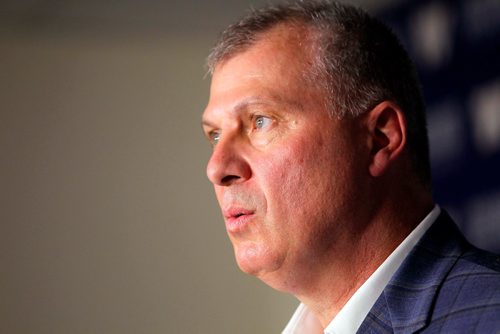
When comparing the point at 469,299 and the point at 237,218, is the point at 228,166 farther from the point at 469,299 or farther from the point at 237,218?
the point at 469,299

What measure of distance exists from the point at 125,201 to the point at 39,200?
0.37 metres

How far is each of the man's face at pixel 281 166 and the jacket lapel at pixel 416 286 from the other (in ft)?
0.34

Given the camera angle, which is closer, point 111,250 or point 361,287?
point 361,287

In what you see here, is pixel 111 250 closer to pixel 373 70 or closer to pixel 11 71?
pixel 11 71

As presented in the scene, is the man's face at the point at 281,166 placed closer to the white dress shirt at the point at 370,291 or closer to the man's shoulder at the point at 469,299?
the white dress shirt at the point at 370,291

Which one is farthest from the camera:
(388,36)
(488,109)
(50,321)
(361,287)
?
(50,321)

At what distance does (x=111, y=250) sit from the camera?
373 centimetres

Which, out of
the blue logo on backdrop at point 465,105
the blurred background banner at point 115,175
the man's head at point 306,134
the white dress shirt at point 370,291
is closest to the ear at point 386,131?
the man's head at point 306,134

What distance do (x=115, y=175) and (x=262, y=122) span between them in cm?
262

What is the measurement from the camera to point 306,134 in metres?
1.24

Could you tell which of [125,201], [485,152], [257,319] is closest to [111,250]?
[125,201]

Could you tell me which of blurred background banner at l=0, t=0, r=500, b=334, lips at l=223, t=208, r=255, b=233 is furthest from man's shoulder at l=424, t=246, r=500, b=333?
blurred background banner at l=0, t=0, r=500, b=334

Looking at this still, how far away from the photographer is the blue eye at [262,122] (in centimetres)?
124

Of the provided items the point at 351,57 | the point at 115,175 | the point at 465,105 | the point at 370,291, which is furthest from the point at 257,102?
the point at 115,175
